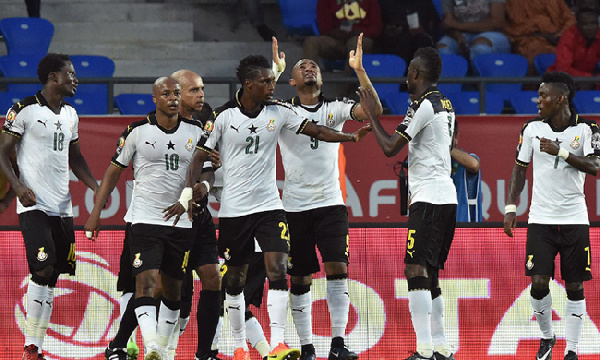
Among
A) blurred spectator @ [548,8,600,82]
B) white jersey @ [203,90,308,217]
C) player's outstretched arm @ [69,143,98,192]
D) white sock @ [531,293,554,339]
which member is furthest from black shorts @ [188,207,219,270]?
blurred spectator @ [548,8,600,82]

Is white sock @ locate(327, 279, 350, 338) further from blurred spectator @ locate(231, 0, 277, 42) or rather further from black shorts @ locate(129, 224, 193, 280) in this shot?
blurred spectator @ locate(231, 0, 277, 42)

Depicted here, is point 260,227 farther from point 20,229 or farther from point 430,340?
point 20,229

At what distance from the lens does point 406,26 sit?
51.8ft

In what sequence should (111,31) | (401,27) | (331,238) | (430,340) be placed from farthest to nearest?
(111,31)
(401,27)
(331,238)
(430,340)

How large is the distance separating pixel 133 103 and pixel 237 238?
614 centimetres

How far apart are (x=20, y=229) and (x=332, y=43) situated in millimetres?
6788

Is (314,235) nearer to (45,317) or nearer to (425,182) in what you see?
(425,182)

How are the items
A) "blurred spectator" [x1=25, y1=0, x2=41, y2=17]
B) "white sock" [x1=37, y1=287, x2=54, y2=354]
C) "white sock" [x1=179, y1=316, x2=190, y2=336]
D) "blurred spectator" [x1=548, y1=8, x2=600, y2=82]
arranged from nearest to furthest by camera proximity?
"white sock" [x1=37, y1=287, x2=54, y2=354] < "white sock" [x1=179, y1=316, x2=190, y2=336] < "blurred spectator" [x1=548, y1=8, x2=600, y2=82] < "blurred spectator" [x1=25, y1=0, x2=41, y2=17]

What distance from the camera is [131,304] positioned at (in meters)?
9.11

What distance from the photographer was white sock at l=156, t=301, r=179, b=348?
9.07 meters

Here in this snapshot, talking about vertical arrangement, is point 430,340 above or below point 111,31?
below

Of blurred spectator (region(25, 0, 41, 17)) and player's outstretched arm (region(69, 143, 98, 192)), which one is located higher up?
blurred spectator (region(25, 0, 41, 17))

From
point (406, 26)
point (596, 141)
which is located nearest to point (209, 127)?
point (596, 141)

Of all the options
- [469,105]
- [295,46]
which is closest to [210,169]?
[469,105]
